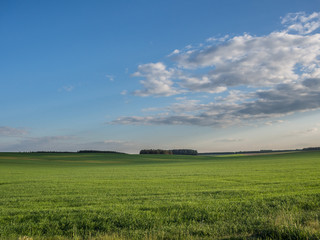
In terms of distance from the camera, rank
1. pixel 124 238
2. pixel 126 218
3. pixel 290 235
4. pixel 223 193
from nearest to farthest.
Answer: pixel 290 235
pixel 124 238
pixel 126 218
pixel 223 193

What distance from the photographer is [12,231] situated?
9.18 metres

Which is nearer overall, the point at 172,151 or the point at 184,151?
the point at 172,151

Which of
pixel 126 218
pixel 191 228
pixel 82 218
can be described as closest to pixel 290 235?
pixel 191 228

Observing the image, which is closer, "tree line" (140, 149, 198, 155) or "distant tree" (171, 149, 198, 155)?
"tree line" (140, 149, 198, 155)

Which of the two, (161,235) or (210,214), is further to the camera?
(210,214)

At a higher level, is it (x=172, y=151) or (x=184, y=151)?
(x=172, y=151)

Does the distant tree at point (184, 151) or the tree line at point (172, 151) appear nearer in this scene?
the tree line at point (172, 151)

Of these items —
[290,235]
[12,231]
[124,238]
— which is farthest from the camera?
[12,231]

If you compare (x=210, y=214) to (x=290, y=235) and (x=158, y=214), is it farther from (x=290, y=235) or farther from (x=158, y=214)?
(x=290, y=235)

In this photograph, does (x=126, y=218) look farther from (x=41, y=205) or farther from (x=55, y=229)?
(x=41, y=205)

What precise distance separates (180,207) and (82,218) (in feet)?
12.4

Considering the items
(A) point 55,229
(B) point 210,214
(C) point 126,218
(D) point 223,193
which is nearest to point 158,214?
(C) point 126,218

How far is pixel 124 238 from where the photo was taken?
7988 millimetres

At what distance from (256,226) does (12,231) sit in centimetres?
760
